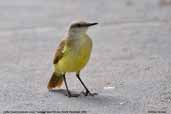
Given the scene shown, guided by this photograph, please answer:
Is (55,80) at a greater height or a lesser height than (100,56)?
greater

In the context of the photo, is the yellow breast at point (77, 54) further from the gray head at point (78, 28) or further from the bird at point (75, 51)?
the gray head at point (78, 28)

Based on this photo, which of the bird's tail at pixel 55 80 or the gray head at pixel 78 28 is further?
the bird's tail at pixel 55 80

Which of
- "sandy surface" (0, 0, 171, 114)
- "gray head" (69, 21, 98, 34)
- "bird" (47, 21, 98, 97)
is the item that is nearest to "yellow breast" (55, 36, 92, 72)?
"bird" (47, 21, 98, 97)

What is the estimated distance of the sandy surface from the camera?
913 centimetres

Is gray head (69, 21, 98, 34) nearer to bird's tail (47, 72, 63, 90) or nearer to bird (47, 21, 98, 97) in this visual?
bird (47, 21, 98, 97)

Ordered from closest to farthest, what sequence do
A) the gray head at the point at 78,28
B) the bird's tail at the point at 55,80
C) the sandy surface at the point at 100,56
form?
1. the sandy surface at the point at 100,56
2. the gray head at the point at 78,28
3. the bird's tail at the point at 55,80

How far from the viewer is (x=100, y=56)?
12.6 m

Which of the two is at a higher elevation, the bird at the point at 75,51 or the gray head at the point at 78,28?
the gray head at the point at 78,28

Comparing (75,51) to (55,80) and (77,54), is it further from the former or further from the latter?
(55,80)

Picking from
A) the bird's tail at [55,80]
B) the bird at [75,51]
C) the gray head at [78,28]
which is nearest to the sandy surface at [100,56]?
the bird's tail at [55,80]

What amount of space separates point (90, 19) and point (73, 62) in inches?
330

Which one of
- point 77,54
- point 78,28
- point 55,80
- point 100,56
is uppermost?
point 78,28

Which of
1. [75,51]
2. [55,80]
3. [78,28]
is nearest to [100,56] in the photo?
[55,80]

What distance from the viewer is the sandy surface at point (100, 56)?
30.0 feet
